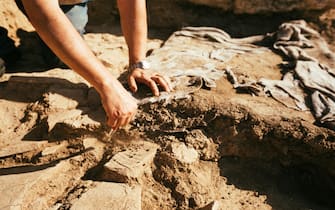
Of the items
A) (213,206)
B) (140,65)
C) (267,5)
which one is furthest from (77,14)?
(213,206)

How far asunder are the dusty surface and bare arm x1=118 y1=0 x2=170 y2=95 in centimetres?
16

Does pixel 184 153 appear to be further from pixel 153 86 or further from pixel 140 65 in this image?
pixel 140 65

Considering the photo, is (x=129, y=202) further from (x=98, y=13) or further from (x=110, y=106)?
(x=98, y=13)

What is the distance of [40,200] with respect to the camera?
1967 mm

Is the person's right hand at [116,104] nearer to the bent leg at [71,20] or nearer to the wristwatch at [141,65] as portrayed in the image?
the wristwatch at [141,65]

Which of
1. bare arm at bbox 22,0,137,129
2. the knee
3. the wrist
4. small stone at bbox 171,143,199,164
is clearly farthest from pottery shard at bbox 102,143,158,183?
the knee

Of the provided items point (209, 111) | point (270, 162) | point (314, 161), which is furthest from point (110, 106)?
point (314, 161)

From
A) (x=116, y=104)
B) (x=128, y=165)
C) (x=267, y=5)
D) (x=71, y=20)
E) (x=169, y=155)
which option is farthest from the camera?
(x=267, y=5)

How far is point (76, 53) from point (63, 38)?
91 mm

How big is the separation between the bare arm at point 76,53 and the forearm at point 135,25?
0.60 metres

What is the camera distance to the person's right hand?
1.88 metres

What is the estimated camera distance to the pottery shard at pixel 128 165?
2.06 meters

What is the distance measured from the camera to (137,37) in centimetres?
250

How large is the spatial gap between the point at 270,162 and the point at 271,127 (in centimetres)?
22
